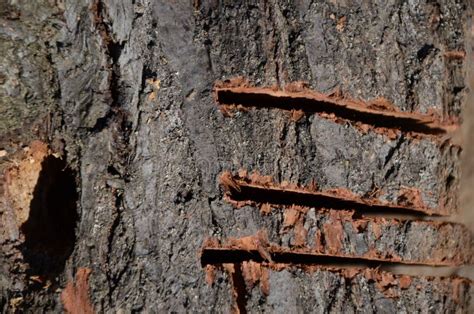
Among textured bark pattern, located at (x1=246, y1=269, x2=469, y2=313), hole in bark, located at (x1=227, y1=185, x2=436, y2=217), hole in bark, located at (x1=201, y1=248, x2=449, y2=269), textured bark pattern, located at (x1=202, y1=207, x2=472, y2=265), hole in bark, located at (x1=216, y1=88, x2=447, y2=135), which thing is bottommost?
textured bark pattern, located at (x1=246, y1=269, x2=469, y2=313)

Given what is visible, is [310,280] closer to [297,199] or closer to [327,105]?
[297,199]

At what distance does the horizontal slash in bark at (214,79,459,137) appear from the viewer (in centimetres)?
124

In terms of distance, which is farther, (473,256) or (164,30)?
(473,256)

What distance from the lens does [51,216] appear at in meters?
1.28

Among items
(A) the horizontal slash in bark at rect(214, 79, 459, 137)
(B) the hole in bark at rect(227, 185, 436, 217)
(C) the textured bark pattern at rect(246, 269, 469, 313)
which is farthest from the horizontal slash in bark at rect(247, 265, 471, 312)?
(A) the horizontal slash in bark at rect(214, 79, 459, 137)

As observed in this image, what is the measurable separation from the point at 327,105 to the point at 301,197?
0.20 m

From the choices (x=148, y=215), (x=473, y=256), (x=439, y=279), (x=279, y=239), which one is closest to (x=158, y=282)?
(x=148, y=215)

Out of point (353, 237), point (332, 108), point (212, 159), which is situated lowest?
point (353, 237)

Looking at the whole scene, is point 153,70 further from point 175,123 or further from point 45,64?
point 45,64

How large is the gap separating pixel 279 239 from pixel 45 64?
57 centimetres

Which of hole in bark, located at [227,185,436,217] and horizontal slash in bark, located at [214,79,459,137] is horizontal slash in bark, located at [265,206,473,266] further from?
horizontal slash in bark, located at [214,79,459,137]

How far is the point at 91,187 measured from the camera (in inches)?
46.3

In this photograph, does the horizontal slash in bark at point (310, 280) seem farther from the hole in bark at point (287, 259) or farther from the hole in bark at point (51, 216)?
the hole in bark at point (51, 216)

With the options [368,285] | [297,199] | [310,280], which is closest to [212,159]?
[297,199]
